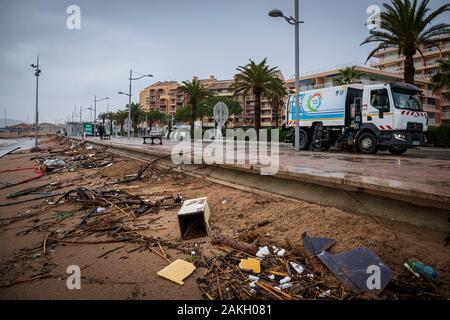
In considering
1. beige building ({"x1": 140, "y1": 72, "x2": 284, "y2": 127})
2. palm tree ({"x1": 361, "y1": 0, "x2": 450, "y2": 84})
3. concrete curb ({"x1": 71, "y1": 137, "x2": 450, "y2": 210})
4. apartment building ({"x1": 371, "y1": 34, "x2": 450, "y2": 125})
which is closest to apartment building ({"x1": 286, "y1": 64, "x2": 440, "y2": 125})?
apartment building ({"x1": 371, "y1": 34, "x2": 450, "y2": 125})

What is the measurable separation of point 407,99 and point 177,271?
12.1 meters

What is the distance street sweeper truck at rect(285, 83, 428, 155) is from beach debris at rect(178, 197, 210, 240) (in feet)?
31.8

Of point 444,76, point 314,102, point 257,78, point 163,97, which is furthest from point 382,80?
point 163,97

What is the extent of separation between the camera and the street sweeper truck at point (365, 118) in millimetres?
10391

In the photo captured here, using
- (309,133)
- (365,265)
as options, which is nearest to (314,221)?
(365,265)

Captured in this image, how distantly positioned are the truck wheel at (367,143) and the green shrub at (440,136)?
1562 centimetres

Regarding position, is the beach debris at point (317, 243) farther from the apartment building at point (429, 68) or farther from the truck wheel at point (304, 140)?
the apartment building at point (429, 68)

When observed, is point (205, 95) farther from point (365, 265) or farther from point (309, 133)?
point (365, 265)

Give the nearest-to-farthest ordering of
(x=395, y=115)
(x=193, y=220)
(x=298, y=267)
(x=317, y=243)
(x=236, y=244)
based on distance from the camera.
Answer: (x=298, y=267) → (x=317, y=243) → (x=236, y=244) → (x=193, y=220) → (x=395, y=115)

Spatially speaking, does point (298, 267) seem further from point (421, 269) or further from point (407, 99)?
point (407, 99)

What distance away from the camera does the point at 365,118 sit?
37.0 ft

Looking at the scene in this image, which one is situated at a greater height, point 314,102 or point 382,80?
point 382,80
